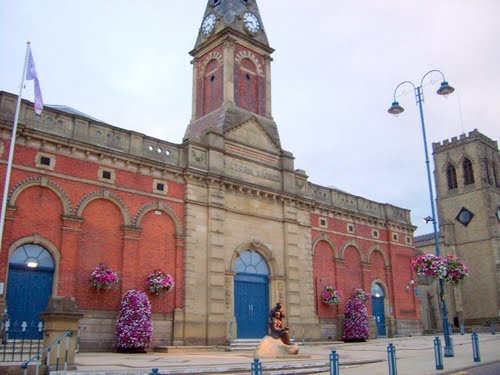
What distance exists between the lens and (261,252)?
30.2m

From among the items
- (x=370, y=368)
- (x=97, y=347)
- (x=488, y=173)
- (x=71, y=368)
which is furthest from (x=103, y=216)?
(x=488, y=173)

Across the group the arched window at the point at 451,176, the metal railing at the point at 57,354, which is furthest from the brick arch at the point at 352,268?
the arched window at the point at 451,176

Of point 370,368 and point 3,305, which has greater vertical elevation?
point 3,305

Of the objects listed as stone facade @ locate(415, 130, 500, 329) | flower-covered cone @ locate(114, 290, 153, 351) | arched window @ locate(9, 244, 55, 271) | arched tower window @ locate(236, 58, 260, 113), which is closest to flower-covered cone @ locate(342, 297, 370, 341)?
arched tower window @ locate(236, 58, 260, 113)

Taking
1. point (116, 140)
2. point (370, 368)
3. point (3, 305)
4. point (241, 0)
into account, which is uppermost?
point (241, 0)

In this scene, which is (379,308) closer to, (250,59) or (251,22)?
(250,59)

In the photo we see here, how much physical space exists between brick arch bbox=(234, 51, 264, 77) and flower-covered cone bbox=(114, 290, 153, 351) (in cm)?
1764

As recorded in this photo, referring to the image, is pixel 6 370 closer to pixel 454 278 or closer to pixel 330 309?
pixel 454 278

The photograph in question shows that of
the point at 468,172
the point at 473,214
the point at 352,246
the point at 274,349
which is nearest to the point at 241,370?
the point at 274,349

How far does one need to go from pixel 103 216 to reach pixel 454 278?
15818 mm

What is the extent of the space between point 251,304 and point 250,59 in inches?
646

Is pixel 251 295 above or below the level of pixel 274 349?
above

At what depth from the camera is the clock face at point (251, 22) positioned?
116 ft

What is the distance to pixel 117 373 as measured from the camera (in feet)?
43.4
